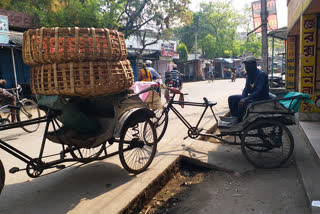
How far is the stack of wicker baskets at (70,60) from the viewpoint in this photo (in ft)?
9.50

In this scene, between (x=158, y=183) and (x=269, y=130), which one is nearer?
(x=158, y=183)

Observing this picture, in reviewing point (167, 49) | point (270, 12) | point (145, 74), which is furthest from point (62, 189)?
point (167, 49)

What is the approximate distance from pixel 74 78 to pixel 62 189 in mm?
1438

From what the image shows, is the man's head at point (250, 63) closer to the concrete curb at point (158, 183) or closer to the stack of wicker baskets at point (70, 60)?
the concrete curb at point (158, 183)

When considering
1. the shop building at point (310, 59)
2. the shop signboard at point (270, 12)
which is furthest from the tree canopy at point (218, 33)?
the shop building at point (310, 59)

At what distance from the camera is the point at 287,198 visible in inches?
130

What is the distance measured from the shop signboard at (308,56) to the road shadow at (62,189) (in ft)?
15.8

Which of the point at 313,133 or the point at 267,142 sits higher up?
the point at 267,142

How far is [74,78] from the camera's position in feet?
9.64

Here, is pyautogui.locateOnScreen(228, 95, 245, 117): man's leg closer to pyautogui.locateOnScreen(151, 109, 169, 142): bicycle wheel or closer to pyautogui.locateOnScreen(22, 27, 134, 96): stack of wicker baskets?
pyautogui.locateOnScreen(151, 109, 169, 142): bicycle wheel

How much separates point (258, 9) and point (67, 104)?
10.9 metres

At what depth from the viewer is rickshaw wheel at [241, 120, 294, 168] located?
416 centimetres

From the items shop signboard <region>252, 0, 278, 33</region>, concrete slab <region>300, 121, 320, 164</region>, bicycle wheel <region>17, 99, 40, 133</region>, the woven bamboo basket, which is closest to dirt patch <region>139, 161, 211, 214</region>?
concrete slab <region>300, 121, 320, 164</region>

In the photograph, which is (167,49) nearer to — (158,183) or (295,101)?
(295,101)
